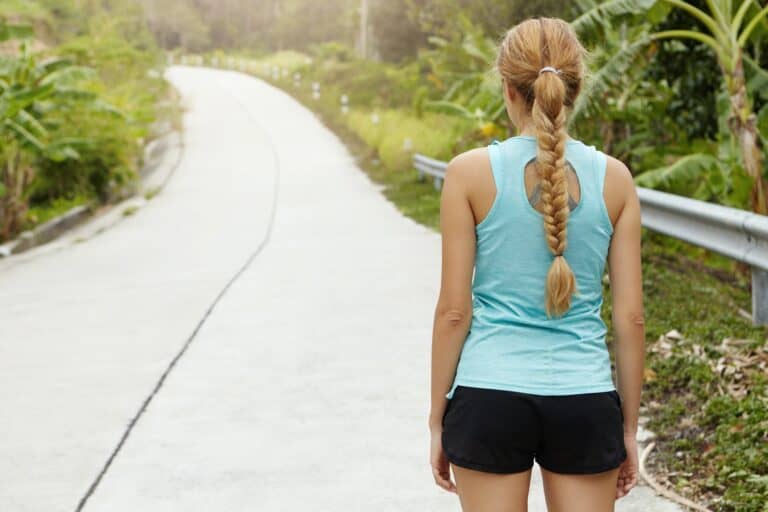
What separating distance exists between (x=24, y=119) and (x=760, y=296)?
38.2 ft

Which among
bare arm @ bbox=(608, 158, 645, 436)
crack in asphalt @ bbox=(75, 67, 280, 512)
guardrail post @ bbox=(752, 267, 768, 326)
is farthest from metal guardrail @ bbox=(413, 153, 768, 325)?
bare arm @ bbox=(608, 158, 645, 436)

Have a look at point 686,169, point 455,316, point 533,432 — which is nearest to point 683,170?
point 686,169

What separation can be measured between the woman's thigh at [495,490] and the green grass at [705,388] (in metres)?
2.15

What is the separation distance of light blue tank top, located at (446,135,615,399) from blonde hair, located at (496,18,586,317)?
4cm

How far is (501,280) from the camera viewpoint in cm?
271

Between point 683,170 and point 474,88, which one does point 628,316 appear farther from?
point 474,88

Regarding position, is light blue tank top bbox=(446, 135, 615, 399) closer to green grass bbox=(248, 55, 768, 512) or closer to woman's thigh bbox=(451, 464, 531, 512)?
woman's thigh bbox=(451, 464, 531, 512)

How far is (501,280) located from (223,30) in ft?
373

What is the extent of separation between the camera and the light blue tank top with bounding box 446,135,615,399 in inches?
105

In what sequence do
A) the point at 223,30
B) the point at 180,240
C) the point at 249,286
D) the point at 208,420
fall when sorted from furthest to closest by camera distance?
1. the point at 223,30
2. the point at 180,240
3. the point at 249,286
4. the point at 208,420

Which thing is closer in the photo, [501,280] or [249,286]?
[501,280]

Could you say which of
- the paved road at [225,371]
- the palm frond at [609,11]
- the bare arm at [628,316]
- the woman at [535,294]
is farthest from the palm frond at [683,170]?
the woman at [535,294]

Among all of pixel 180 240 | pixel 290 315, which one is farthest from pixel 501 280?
pixel 180 240

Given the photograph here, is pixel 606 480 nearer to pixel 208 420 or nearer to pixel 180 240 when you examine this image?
pixel 208 420
